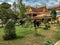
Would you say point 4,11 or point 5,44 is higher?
point 4,11

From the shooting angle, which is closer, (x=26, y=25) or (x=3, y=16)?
(x=26, y=25)

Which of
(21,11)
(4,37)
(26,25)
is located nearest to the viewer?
(4,37)

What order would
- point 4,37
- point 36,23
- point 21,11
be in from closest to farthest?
point 4,37, point 36,23, point 21,11

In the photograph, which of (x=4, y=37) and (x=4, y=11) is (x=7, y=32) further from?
(x=4, y=11)

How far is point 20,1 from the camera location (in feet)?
146

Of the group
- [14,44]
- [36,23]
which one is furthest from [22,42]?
[36,23]

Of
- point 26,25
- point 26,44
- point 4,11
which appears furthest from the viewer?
point 4,11

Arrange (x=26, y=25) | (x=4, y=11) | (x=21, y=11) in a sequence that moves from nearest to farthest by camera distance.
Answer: (x=26, y=25) < (x=4, y=11) < (x=21, y=11)

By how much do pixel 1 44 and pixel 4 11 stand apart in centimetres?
1722

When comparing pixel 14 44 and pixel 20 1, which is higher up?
pixel 20 1

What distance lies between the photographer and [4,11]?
32.7 m

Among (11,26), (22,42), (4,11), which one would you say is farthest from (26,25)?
(22,42)

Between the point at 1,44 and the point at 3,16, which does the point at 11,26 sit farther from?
the point at 3,16

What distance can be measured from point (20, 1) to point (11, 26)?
85.8 ft
